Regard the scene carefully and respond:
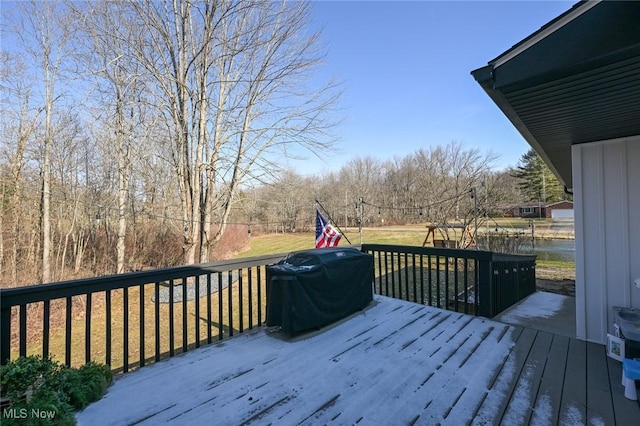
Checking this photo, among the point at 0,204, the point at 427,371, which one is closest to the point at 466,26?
the point at 427,371

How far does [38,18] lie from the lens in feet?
22.5

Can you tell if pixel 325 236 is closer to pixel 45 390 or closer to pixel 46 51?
pixel 45 390

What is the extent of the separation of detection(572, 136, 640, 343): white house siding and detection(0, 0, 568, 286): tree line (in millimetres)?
5782

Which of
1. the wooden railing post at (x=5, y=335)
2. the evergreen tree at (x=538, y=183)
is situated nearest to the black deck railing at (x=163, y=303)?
the wooden railing post at (x=5, y=335)

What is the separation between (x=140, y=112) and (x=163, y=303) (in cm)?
485

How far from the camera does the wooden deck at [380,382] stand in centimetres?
172

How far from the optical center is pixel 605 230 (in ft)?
9.12

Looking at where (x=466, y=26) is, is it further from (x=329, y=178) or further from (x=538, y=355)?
(x=329, y=178)

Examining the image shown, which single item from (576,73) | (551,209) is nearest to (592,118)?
(576,73)

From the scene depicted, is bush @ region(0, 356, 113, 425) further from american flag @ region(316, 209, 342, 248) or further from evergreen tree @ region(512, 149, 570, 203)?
evergreen tree @ region(512, 149, 570, 203)

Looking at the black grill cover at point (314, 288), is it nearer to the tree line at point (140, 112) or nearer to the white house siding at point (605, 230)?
the white house siding at point (605, 230)

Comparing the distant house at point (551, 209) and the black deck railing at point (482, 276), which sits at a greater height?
the distant house at point (551, 209)

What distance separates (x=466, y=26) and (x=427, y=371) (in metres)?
5.55

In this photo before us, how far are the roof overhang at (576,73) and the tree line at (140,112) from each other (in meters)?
5.99
